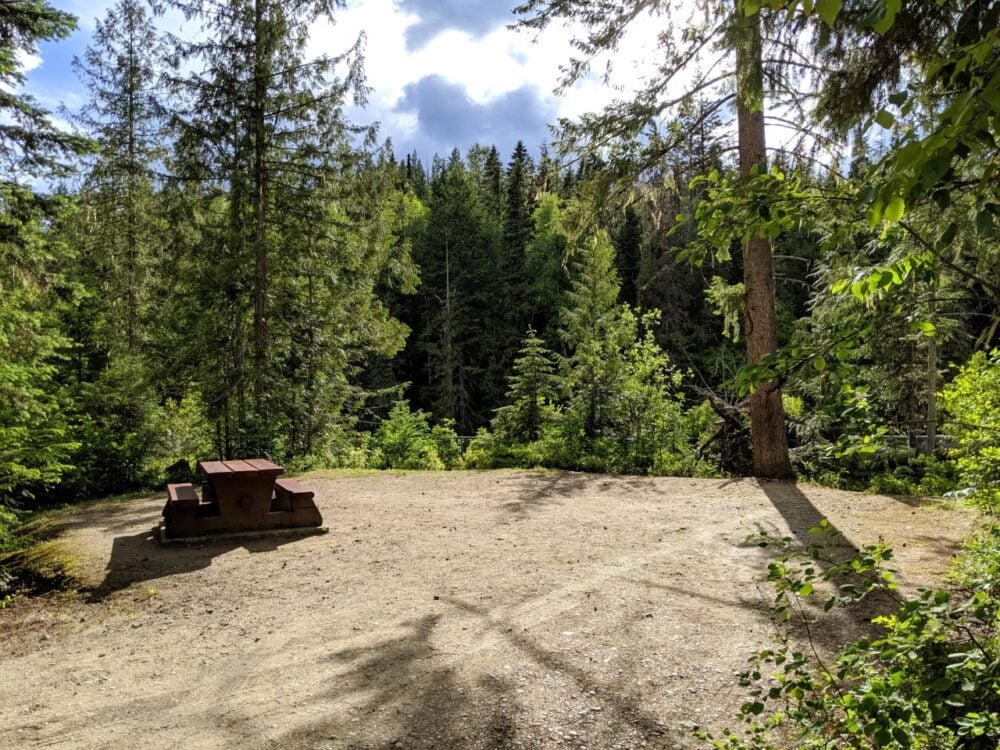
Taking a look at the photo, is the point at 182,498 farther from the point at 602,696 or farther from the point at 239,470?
the point at 602,696

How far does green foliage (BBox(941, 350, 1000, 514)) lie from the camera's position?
11.4ft

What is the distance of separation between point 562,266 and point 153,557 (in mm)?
8666

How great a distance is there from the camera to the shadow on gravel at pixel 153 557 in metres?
5.31

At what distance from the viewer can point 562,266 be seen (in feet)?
40.4

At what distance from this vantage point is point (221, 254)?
38.8ft

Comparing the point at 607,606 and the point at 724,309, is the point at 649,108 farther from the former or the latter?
the point at 607,606

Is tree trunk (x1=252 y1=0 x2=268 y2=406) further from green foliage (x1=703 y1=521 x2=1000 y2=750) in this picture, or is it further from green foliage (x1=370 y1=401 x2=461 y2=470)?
green foliage (x1=703 y1=521 x2=1000 y2=750)

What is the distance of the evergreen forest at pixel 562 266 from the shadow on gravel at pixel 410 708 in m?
1.04

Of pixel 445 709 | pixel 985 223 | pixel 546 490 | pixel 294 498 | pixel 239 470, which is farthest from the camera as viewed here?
pixel 546 490

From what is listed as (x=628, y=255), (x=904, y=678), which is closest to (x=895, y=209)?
(x=904, y=678)

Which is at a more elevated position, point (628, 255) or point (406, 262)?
point (628, 255)

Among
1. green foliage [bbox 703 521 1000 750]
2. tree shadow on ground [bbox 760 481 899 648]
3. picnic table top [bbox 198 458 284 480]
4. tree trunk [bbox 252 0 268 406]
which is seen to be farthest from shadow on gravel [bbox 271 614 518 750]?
tree trunk [bbox 252 0 268 406]

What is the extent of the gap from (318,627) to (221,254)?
→ 9.44 m

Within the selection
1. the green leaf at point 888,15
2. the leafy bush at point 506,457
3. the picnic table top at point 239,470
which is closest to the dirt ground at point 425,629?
the picnic table top at point 239,470
